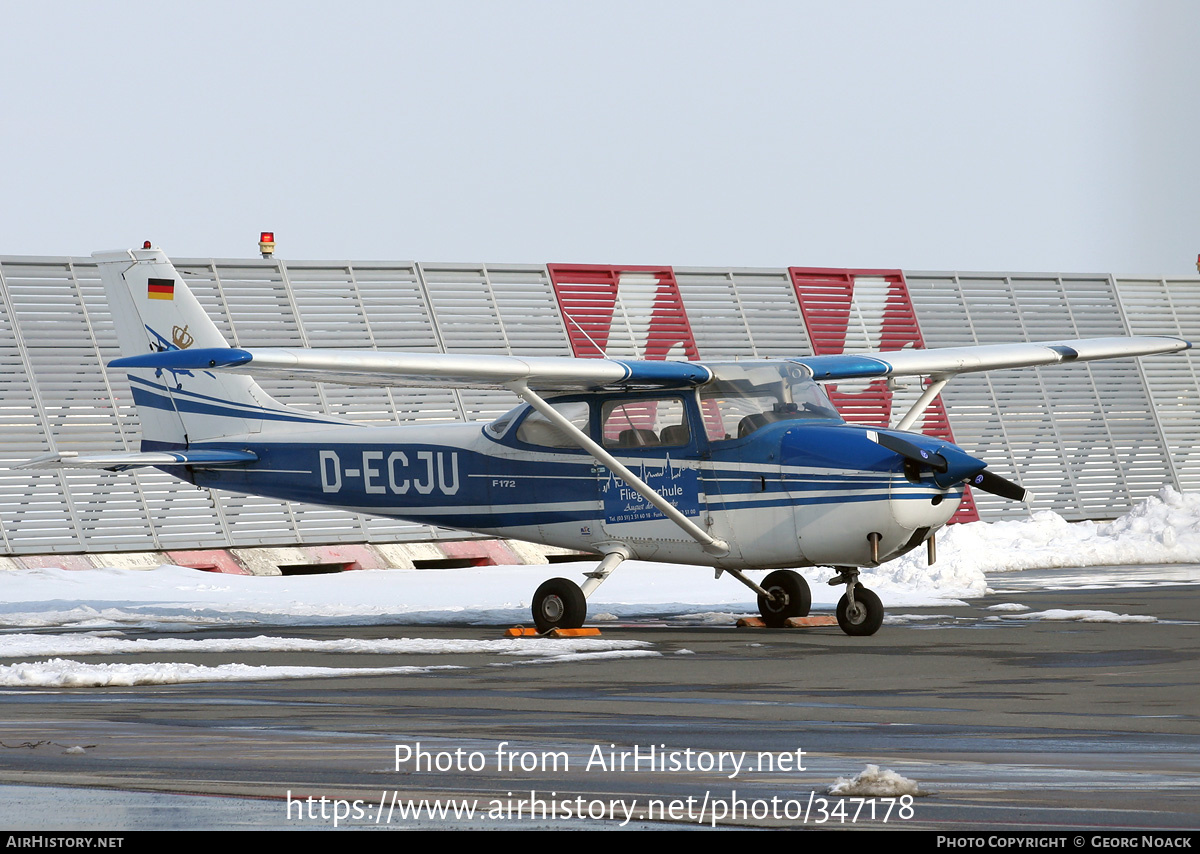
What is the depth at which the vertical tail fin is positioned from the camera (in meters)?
16.0

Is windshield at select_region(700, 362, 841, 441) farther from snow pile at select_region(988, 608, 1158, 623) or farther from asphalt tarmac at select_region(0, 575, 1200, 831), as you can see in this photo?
snow pile at select_region(988, 608, 1158, 623)

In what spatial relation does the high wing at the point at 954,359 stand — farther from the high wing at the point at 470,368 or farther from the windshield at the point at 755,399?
the windshield at the point at 755,399

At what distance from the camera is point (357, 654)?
460 inches

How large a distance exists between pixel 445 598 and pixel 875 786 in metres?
13.0

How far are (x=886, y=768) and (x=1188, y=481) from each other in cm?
2675

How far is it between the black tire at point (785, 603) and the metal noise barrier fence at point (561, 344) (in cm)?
451

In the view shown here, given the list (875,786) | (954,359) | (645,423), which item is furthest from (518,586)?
(875,786)

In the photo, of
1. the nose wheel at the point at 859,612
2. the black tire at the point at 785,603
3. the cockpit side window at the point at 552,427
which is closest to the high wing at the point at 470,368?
the cockpit side window at the point at 552,427

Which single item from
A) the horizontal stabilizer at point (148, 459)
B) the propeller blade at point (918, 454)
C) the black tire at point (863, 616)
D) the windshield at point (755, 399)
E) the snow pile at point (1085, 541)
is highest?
the snow pile at point (1085, 541)

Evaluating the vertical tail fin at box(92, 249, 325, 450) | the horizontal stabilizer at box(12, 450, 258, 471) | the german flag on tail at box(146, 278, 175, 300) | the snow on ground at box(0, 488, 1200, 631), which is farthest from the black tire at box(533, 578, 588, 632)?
the german flag on tail at box(146, 278, 175, 300)

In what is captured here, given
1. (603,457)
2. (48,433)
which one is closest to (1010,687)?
(603,457)

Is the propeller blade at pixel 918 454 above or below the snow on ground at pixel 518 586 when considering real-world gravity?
below

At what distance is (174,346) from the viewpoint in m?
16.0

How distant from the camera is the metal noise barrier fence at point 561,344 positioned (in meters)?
22.2
